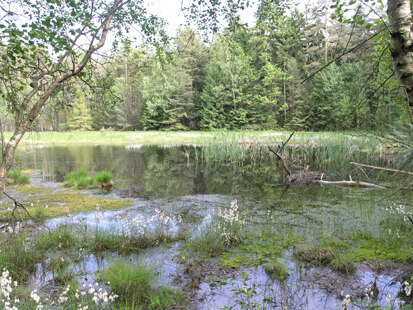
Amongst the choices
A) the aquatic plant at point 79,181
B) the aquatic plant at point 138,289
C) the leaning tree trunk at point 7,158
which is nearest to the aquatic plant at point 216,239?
the aquatic plant at point 138,289

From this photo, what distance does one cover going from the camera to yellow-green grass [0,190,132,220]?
681 cm

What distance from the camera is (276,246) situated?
16.0 ft

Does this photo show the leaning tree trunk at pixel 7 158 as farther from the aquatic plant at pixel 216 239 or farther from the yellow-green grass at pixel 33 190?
the yellow-green grass at pixel 33 190

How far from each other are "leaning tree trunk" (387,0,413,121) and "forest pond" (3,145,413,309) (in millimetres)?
835

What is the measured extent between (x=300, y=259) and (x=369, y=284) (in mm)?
977

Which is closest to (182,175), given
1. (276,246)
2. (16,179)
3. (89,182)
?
(89,182)

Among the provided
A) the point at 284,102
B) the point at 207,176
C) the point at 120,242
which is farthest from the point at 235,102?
the point at 120,242

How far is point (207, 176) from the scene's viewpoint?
1223 centimetres

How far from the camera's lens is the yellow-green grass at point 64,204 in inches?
268

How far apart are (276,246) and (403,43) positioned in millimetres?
3489

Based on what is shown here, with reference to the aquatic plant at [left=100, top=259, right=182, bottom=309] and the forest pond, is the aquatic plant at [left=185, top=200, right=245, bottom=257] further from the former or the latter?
the aquatic plant at [left=100, top=259, right=182, bottom=309]

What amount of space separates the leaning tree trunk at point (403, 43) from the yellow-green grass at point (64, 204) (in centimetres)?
646

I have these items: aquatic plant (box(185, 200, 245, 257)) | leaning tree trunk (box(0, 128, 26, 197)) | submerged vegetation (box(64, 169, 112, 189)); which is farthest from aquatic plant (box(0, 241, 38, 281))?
submerged vegetation (box(64, 169, 112, 189))

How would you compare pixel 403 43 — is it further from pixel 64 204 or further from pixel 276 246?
pixel 64 204
